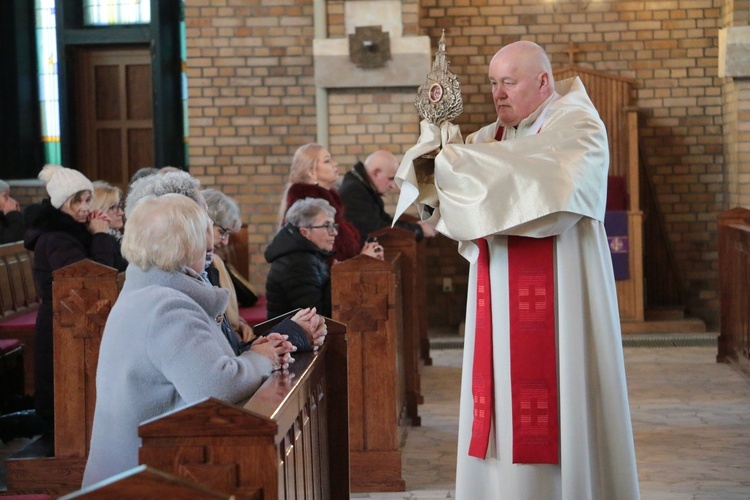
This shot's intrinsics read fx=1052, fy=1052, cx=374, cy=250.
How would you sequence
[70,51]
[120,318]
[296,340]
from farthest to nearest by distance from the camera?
[70,51], [296,340], [120,318]

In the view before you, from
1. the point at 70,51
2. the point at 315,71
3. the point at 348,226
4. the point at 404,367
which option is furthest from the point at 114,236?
the point at 70,51

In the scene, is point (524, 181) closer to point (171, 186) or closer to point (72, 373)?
point (171, 186)

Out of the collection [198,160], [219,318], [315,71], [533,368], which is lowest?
[533,368]

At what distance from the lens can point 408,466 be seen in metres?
5.38

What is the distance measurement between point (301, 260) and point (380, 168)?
185cm

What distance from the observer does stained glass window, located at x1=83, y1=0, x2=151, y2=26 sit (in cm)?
1060

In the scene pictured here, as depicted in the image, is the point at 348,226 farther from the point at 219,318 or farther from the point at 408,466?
the point at 219,318

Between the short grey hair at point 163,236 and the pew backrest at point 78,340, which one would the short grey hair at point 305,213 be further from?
the short grey hair at point 163,236

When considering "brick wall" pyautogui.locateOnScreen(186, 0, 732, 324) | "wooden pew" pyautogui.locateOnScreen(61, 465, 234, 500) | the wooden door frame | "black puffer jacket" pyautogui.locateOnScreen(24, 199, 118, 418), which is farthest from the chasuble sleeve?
the wooden door frame

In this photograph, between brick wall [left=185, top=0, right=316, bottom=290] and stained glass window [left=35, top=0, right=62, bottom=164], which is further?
stained glass window [left=35, top=0, right=62, bottom=164]

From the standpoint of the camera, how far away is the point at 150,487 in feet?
6.07

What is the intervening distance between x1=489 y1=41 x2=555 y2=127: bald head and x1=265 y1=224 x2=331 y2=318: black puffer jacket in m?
1.85

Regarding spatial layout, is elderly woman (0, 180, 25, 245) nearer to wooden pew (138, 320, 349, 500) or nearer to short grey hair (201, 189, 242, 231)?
short grey hair (201, 189, 242, 231)

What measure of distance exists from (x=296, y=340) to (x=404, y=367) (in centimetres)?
297
